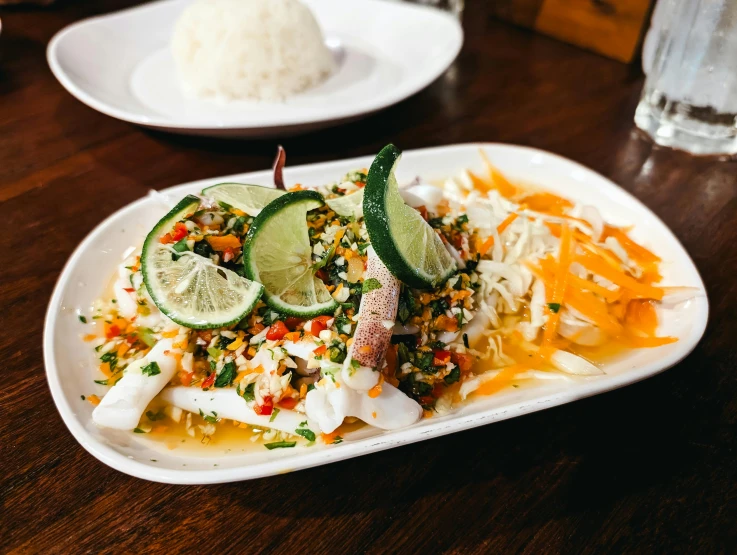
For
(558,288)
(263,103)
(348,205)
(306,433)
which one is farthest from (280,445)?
(263,103)

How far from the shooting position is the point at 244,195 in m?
1.56

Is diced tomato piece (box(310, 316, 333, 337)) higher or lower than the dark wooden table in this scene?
higher

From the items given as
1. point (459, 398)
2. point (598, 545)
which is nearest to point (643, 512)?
point (598, 545)

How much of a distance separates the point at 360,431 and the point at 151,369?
543 mm

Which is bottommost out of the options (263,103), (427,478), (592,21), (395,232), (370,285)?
(427,478)

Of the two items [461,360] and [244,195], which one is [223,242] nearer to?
[244,195]

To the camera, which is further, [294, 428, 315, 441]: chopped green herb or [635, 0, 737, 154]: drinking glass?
[635, 0, 737, 154]: drinking glass

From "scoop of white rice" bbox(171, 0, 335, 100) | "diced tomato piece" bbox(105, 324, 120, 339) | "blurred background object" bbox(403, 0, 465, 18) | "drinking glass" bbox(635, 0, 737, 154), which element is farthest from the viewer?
"blurred background object" bbox(403, 0, 465, 18)

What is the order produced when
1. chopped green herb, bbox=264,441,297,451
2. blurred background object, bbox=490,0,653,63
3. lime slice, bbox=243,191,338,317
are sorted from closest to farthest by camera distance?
1. chopped green herb, bbox=264,441,297,451
2. lime slice, bbox=243,191,338,317
3. blurred background object, bbox=490,0,653,63

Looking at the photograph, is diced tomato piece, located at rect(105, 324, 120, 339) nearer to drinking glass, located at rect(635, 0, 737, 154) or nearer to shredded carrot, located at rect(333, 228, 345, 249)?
shredded carrot, located at rect(333, 228, 345, 249)

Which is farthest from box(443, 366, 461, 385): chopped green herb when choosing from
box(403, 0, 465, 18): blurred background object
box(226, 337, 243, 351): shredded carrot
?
box(403, 0, 465, 18): blurred background object

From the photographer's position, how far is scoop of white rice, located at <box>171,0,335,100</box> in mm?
2512

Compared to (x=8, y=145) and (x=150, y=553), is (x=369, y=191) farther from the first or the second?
(x=8, y=145)

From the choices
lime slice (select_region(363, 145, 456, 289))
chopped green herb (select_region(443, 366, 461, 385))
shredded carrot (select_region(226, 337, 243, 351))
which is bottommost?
chopped green herb (select_region(443, 366, 461, 385))
